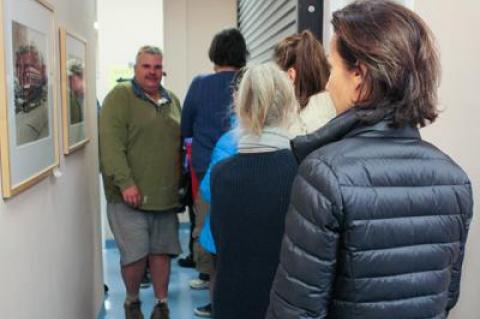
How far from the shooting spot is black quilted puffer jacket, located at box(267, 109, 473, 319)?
107 centimetres

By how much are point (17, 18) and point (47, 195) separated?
2.43 ft

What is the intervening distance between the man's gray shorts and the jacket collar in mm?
2059

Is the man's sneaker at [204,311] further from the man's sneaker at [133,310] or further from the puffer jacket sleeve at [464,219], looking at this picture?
the puffer jacket sleeve at [464,219]

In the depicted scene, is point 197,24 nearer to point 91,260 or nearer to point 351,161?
point 91,260

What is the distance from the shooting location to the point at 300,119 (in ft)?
6.51

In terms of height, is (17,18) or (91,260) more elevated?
(17,18)

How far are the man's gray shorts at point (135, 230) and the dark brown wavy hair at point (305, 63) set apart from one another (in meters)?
1.33

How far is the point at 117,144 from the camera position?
2971 millimetres

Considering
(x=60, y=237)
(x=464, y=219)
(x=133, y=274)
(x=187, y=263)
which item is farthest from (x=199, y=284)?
(x=464, y=219)

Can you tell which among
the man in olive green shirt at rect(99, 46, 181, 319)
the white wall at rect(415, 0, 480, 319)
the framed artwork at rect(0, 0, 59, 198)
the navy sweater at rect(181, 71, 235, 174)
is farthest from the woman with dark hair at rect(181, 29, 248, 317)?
the white wall at rect(415, 0, 480, 319)

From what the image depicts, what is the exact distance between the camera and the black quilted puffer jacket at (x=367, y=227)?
3.51 ft

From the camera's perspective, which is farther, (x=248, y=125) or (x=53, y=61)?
(x=53, y=61)

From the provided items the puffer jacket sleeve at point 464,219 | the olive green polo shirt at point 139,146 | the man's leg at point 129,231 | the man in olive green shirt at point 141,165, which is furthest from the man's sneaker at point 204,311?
the puffer jacket sleeve at point 464,219

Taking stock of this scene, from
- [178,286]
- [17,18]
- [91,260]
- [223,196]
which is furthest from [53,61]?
[178,286]
